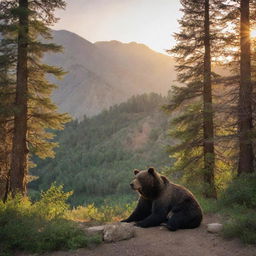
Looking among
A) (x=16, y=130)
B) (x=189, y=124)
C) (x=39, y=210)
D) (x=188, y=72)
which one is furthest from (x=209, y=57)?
(x=39, y=210)

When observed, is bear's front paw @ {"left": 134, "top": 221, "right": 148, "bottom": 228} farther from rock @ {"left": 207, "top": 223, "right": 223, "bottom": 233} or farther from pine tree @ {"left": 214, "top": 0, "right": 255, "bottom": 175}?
pine tree @ {"left": 214, "top": 0, "right": 255, "bottom": 175}

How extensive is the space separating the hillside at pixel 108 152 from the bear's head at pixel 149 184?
51.7m

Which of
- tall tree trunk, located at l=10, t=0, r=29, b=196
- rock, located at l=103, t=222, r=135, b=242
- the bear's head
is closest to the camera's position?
rock, located at l=103, t=222, r=135, b=242

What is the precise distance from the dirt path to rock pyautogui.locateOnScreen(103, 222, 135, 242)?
0.12m

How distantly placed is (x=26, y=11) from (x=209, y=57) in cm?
749

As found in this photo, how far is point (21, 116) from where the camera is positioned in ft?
38.0

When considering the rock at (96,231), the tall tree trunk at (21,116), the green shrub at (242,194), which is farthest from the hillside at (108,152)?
the rock at (96,231)

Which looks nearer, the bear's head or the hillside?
Result: the bear's head

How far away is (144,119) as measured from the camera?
10119cm

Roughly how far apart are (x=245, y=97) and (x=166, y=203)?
18.9 ft

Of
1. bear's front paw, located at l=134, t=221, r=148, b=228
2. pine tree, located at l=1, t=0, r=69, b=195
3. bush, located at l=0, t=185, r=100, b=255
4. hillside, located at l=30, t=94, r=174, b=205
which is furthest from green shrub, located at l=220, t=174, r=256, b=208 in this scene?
hillside, located at l=30, t=94, r=174, b=205

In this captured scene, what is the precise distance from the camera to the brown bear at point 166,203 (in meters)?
7.39

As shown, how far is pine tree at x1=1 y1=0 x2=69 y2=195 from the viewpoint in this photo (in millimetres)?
11281

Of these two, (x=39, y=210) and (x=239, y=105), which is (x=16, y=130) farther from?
(x=239, y=105)
